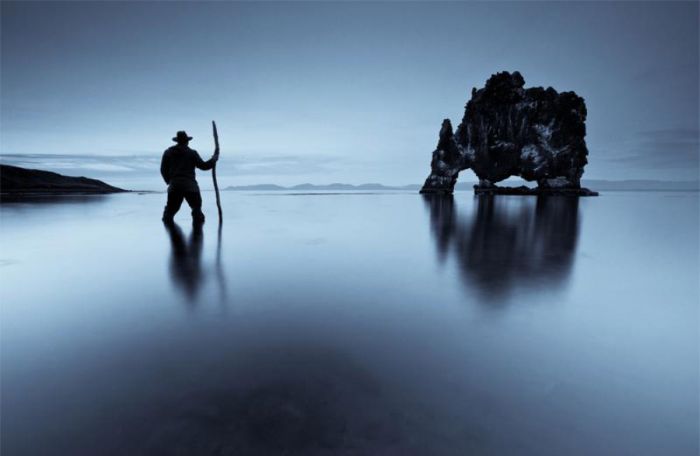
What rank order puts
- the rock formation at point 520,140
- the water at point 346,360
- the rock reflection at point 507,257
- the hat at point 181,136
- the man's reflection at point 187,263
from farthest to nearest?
the rock formation at point 520,140, the hat at point 181,136, the rock reflection at point 507,257, the man's reflection at point 187,263, the water at point 346,360

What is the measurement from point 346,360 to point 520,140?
222 feet

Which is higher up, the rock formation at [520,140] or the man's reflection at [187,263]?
the rock formation at [520,140]

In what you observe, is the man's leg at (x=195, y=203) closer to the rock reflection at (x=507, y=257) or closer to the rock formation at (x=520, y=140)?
the rock reflection at (x=507, y=257)

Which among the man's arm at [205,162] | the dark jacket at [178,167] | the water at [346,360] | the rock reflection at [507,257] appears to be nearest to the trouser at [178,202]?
the dark jacket at [178,167]

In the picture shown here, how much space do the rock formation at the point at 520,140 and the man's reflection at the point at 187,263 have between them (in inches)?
2406

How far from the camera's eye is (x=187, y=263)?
16.8ft

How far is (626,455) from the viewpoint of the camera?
1.45m

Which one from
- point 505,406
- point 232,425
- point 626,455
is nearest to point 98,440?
point 232,425

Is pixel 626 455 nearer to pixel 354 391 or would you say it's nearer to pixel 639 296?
pixel 354 391

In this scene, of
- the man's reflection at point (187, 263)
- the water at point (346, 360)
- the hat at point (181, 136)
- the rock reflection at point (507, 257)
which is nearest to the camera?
the water at point (346, 360)

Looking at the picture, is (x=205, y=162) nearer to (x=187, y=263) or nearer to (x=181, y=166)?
(x=181, y=166)

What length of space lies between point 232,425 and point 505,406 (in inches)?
56.2

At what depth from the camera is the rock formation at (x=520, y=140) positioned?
57406 mm

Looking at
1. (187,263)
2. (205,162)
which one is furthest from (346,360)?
(205,162)
